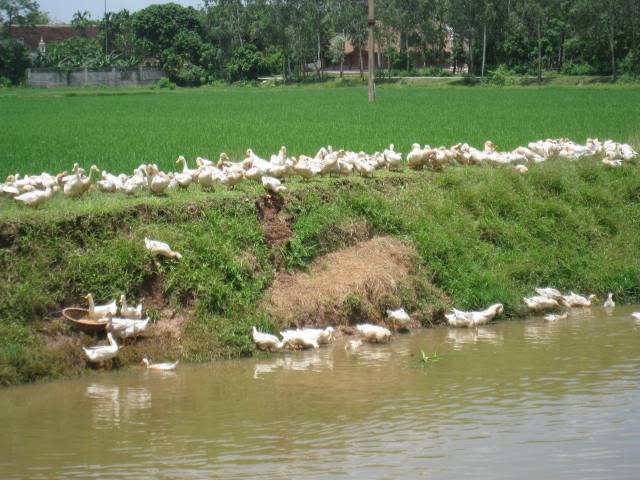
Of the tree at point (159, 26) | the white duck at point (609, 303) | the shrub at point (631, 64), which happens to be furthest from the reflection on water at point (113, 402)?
the tree at point (159, 26)

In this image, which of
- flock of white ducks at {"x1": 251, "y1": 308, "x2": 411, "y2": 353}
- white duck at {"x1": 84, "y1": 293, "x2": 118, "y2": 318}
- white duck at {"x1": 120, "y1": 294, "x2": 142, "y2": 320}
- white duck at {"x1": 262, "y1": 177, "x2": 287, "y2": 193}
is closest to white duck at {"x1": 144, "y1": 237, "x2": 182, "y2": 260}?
white duck at {"x1": 120, "y1": 294, "x2": 142, "y2": 320}

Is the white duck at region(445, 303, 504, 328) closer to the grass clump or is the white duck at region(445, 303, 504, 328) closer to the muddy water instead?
the grass clump

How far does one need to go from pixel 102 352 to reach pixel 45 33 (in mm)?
97701

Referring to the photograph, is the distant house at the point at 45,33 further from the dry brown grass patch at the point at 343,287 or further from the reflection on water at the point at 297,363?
the reflection on water at the point at 297,363

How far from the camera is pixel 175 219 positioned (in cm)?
1055

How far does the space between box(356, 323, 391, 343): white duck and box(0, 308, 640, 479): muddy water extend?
121 millimetres

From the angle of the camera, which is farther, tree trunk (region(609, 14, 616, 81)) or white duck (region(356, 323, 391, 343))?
tree trunk (region(609, 14, 616, 81))

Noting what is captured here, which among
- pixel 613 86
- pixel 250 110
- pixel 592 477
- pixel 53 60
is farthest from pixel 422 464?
pixel 53 60

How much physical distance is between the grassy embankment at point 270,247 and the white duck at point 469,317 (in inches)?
14.0

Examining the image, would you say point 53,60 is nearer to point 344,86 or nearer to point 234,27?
point 234,27

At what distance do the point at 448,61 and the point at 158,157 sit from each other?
6954 centimetres

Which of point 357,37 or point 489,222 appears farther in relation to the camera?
point 357,37

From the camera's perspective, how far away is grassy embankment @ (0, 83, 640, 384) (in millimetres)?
9344

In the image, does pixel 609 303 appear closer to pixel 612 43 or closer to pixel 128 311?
pixel 128 311
